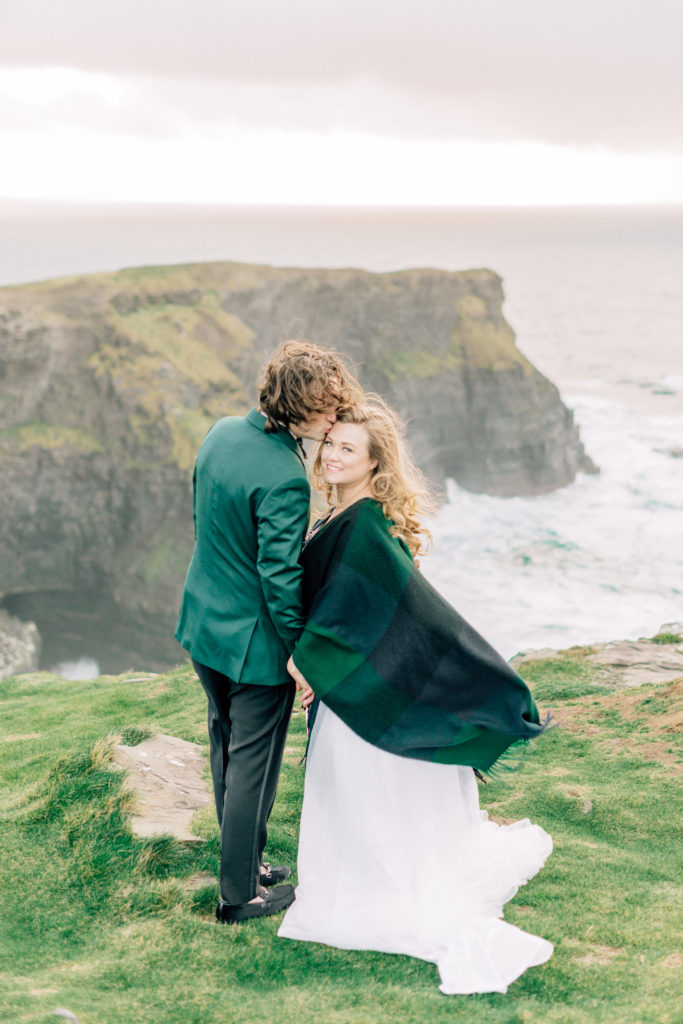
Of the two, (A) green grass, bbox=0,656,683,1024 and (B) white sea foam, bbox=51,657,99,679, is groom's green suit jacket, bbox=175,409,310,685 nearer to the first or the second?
(A) green grass, bbox=0,656,683,1024

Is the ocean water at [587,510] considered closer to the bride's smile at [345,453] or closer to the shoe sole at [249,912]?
the bride's smile at [345,453]

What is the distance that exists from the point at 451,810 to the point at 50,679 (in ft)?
31.9

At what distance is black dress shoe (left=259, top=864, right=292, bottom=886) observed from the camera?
5.01 meters

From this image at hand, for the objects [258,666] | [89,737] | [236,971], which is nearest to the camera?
[236,971]

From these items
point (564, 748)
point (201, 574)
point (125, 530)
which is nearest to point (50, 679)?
point (564, 748)

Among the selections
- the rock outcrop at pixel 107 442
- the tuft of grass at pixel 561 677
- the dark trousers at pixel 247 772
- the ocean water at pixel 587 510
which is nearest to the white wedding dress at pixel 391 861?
the dark trousers at pixel 247 772

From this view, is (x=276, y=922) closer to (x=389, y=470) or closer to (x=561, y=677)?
(x=389, y=470)

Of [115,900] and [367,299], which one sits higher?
[367,299]

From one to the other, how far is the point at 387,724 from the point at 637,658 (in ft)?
23.5

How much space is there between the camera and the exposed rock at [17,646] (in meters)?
38.8

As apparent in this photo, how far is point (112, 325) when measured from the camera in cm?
4600

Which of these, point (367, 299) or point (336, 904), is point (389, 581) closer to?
point (336, 904)

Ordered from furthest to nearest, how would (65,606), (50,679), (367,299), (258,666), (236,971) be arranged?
(367,299) < (65,606) < (50,679) < (258,666) < (236,971)

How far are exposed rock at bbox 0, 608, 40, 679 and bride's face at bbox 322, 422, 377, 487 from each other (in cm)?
3692
